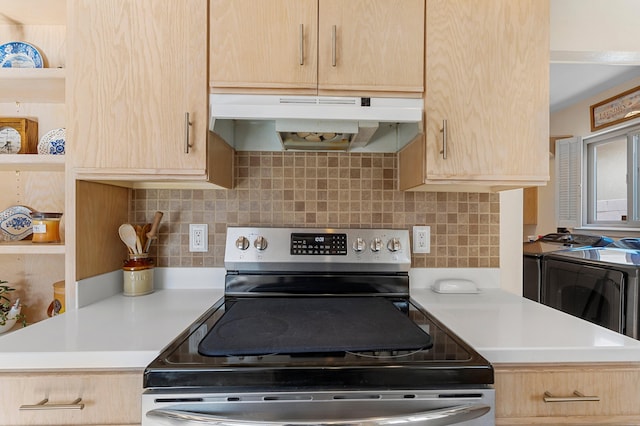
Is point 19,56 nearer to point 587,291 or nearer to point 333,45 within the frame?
point 333,45

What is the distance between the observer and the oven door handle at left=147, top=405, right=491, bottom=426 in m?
0.72

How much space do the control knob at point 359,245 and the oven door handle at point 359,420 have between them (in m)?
0.71

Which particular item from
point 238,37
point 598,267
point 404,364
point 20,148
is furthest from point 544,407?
point 20,148

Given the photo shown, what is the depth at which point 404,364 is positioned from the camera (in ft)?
2.51

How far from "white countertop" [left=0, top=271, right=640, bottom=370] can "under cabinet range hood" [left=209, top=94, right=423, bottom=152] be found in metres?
0.66

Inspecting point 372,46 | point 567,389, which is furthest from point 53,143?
point 567,389

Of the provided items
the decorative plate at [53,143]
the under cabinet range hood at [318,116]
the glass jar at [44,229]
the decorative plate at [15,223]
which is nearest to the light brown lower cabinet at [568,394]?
the under cabinet range hood at [318,116]

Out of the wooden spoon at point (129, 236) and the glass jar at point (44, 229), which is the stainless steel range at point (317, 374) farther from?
the glass jar at point (44, 229)

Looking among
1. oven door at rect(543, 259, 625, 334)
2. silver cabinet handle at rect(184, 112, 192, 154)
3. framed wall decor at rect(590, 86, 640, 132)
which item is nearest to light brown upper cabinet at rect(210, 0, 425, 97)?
silver cabinet handle at rect(184, 112, 192, 154)

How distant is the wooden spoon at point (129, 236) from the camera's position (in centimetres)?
132

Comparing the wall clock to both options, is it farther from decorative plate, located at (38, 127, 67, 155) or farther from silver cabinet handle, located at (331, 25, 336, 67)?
silver cabinet handle, located at (331, 25, 336, 67)

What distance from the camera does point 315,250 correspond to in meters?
1.40

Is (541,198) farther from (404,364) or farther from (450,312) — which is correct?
(404,364)

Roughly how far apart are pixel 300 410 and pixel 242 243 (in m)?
0.76
